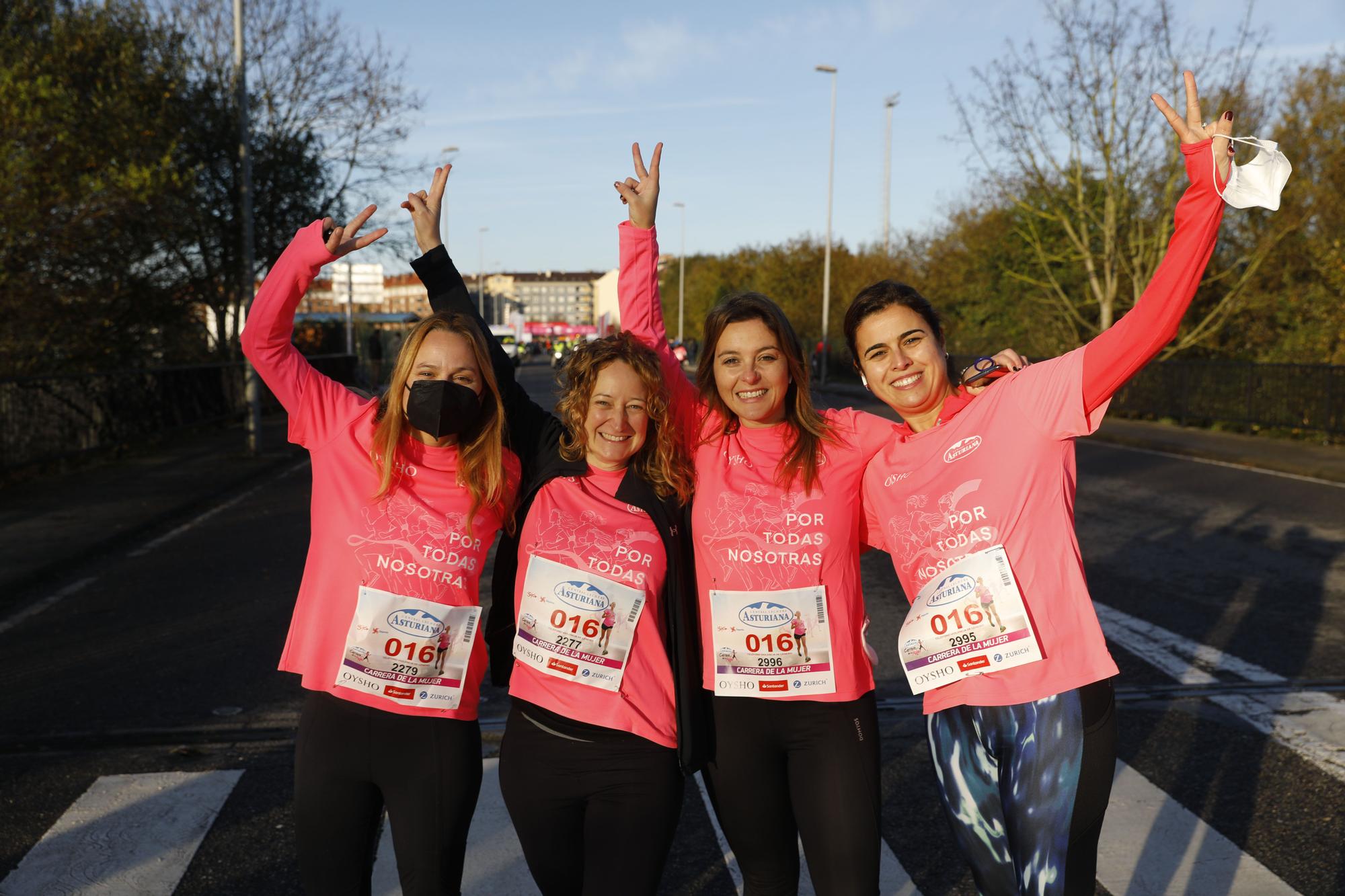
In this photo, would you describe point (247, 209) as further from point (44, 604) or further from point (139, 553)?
point (44, 604)

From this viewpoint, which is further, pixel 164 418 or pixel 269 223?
pixel 269 223

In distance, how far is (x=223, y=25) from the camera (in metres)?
24.5

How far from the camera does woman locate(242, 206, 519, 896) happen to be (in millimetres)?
2777

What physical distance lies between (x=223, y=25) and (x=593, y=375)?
24920 millimetres

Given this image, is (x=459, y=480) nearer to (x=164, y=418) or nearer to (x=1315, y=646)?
(x=1315, y=646)

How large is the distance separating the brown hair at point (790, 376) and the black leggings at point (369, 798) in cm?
110

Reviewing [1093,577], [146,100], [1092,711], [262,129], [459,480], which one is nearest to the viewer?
[1092,711]

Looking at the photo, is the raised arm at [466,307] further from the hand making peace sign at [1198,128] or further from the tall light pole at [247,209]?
the tall light pole at [247,209]

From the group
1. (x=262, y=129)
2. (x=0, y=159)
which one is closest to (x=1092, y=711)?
(x=0, y=159)

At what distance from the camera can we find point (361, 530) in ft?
9.45

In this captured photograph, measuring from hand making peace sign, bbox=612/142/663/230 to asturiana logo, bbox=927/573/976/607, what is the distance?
140 cm

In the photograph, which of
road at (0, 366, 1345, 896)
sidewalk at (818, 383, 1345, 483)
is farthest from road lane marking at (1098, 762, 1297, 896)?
sidewalk at (818, 383, 1345, 483)

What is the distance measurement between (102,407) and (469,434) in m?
15.4

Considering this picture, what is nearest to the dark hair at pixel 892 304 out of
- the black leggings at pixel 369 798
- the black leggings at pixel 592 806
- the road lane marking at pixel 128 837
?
the black leggings at pixel 592 806
